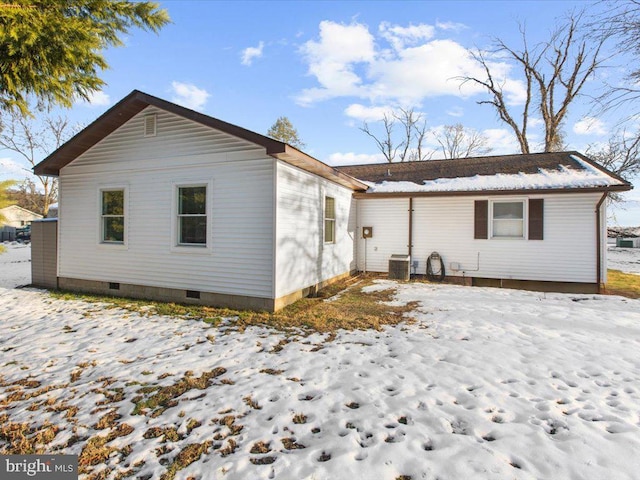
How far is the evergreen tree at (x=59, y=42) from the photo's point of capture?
604 cm

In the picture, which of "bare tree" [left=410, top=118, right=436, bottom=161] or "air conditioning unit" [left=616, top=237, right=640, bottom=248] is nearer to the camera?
"bare tree" [left=410, top=118, right=436, bottom=161]

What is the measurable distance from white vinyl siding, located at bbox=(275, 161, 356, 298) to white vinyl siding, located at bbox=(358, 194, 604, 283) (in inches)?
76.2

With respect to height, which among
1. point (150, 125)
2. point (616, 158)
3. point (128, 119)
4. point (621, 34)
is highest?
point (616, 158)

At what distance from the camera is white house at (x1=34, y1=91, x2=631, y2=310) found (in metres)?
6.82

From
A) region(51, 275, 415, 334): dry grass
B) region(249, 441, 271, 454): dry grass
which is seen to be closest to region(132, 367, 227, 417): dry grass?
region(249, 441, 271, 454): dry grass

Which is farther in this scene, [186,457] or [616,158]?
[616,158]

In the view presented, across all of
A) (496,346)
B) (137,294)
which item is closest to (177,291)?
(137,294)

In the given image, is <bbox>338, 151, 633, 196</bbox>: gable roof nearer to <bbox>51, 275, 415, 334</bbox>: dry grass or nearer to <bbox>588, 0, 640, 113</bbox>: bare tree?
<bbox>588, 0, 640, 113</bbox>: bare tree

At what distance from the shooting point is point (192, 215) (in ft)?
24.3

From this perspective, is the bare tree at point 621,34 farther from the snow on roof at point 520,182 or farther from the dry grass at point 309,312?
the dry grass at point 309,312

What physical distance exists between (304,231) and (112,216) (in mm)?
4978

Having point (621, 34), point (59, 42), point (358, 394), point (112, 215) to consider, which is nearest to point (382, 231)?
point (621, 34)

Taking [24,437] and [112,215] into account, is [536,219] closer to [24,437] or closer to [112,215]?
[24,437]

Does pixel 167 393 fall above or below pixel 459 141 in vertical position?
below
